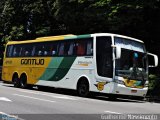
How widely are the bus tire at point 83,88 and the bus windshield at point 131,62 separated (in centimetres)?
259

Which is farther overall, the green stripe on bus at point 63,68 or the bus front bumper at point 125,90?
the green stripe on bus at point 63,68

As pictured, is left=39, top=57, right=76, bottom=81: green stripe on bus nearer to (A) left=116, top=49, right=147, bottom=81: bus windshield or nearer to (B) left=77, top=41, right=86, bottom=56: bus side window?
(B) left=77, top=41, right=86, bottom=56: bus side window

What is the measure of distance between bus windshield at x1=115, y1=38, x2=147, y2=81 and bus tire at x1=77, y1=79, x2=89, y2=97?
259 centimetres

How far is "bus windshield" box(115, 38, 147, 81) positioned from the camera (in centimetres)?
2114

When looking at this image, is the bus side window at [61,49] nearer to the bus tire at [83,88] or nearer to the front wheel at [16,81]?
the bus tire at [83,88]

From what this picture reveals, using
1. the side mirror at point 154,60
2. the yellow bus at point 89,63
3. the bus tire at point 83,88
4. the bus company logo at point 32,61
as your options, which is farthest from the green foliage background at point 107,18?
the bus tire at point 83,88

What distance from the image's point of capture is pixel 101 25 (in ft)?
99.8

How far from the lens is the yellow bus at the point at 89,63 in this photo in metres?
21.1

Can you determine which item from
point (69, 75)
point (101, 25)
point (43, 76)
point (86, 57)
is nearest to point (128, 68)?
point (86, 57)

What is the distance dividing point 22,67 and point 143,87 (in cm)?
1032

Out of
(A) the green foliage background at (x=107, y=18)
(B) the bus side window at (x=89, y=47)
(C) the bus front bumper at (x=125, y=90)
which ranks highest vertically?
(A) the green foliage background at (x=107, y=18)

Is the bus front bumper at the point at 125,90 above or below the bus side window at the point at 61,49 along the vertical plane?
below

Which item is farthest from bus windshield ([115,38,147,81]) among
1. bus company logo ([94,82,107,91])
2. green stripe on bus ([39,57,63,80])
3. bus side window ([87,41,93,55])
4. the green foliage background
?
the green foliage background

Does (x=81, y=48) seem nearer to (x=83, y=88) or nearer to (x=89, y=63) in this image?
(x=89, y=63)
